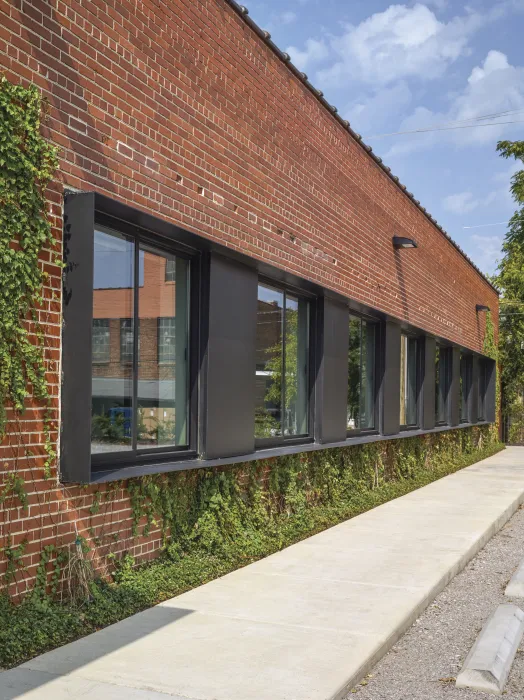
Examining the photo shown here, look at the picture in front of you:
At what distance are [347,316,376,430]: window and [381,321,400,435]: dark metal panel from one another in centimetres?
19

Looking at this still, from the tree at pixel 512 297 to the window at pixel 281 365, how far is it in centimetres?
2054

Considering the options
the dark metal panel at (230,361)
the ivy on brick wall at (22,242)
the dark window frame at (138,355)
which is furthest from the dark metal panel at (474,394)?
the ivy on brick wall at (22,242)

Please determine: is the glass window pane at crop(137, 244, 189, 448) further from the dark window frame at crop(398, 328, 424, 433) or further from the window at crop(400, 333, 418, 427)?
the dark window frame at crop(398, 328, 424, 433)

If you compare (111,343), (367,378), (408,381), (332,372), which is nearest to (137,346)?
(111,343)

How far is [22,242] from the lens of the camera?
531 centimetres

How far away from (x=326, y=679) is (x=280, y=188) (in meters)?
6.39

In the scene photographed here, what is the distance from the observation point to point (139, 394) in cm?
673

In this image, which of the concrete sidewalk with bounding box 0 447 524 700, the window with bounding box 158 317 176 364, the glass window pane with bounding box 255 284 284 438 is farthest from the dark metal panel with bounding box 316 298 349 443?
the window with bounding box 158 317 176 364

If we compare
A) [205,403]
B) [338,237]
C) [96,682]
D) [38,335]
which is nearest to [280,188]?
[338,237]

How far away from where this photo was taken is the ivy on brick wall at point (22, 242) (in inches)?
202

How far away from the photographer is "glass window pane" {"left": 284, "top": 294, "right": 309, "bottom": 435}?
9.92m

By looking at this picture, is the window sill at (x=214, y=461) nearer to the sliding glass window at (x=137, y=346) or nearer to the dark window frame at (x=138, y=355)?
the dark window frame at (x=138, y=355)

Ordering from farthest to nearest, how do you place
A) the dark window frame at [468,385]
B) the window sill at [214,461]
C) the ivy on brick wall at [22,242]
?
1. the dark window frame at [468,385]
2. the window sill at [214,461]
3. the ivy on brick wall at [22,242]

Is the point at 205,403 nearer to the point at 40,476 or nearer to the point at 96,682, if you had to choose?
the point at 40,476
